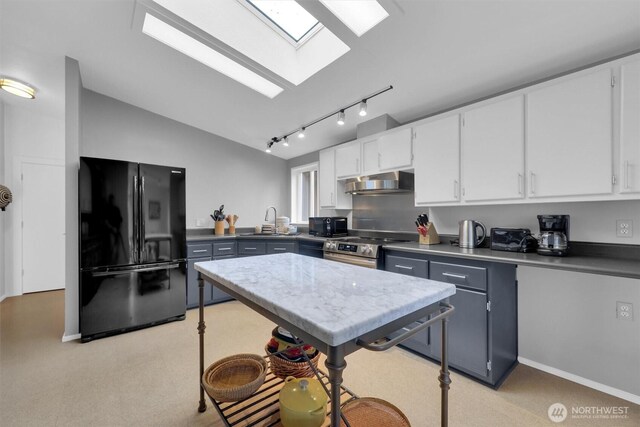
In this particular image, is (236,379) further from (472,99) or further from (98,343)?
(472,99)

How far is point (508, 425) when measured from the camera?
1.57 meters

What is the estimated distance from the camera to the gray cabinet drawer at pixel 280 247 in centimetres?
379

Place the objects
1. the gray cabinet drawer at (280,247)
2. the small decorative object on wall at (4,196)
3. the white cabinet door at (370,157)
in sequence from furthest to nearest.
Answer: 1. the gray cabinet drawer at (280,247)
2. the small decorative object on wall at (4,196)
3. the white cabinet door at (370,157)

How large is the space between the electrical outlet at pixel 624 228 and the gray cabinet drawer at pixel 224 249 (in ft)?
13.0

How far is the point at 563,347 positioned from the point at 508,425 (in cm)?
93

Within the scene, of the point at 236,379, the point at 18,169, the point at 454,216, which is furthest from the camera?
the point at 18,169

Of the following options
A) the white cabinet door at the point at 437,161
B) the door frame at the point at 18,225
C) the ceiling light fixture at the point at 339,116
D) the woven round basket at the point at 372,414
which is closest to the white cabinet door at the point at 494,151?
the white cabinet door at the point at 437,161

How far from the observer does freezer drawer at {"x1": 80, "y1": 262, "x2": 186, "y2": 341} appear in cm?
266

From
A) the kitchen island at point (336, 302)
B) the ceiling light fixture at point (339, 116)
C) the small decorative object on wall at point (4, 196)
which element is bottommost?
the kitchen island at point (336, 302)

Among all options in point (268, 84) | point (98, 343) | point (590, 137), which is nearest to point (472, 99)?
point (590, 137)

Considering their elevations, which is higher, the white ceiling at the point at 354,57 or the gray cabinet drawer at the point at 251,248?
the white ceiling at the point at 354,57

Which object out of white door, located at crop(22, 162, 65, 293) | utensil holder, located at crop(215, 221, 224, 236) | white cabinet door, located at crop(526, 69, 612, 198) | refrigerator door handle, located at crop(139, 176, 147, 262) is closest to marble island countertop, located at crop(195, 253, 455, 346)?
white cabinet door, located at crop(526, 69, 612, 198)

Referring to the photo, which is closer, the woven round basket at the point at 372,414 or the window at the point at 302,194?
the woven round basket at the point at 372,414

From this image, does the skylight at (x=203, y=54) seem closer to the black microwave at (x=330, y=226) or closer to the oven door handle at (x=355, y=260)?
the black microwave at (x=330, y=226)
